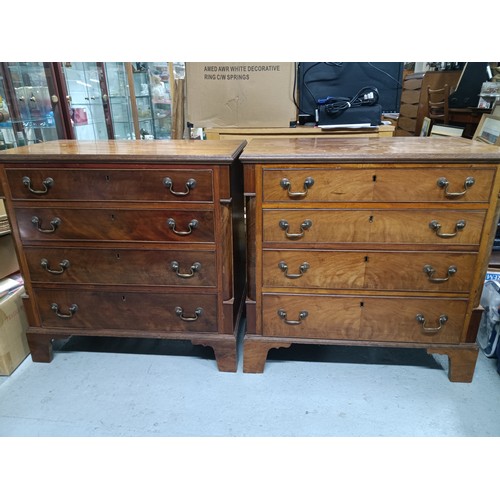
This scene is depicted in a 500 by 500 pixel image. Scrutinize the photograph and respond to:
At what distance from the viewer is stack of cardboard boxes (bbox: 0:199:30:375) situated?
164 centimetres

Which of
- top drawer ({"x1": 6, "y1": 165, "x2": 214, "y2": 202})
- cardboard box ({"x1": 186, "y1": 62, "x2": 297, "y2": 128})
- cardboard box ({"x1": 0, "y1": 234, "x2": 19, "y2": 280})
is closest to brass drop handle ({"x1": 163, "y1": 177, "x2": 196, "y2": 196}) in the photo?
top drawer ({"x1": 6, "y1": 165, "x2": 214, "y2": 202})

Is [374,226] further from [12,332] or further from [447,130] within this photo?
[447,130]

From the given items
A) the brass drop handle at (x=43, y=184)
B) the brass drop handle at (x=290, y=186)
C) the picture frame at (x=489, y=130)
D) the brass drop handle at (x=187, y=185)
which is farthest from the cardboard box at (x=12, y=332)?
the picture frame at (x=489, y=130)

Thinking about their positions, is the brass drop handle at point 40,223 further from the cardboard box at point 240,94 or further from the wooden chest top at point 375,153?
the cardboard box at point 240,94

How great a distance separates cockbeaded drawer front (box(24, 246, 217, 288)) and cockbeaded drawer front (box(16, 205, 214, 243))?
0.18ft

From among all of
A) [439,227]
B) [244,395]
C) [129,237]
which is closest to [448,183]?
[439,227]

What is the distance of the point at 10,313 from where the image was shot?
5.47 ft

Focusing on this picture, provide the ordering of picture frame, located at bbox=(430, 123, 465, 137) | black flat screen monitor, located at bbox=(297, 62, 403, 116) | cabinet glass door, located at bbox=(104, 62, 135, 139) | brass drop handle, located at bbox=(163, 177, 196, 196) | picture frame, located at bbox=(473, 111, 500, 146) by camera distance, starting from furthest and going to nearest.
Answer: cabinet glass door, located at bbox=(104, 62, 135, 139)
picture frame, located at bbox=(430, 123, 465, 137)
black flat screen monitor, located at bbox=(297, 62, 403, 116)
picture frame, located at bbox=(473, 111, 500, 146)
brass drop handle, located at bbox=(163, 177, 196, 196)

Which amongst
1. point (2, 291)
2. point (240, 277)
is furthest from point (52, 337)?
point (240, 277)

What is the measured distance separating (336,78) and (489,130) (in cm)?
96

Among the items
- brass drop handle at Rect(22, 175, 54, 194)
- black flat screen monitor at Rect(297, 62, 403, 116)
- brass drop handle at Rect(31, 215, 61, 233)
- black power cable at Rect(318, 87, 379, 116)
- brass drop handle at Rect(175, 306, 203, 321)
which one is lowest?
brass drop handle at Rect(175, 306, 203, 321)

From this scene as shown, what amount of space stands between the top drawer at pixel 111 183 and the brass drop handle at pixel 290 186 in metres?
0.27

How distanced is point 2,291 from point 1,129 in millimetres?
1020

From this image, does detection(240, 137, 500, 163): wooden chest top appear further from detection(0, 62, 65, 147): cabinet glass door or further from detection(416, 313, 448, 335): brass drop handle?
detection(0, 62, 65, 147): cabinet glass door
